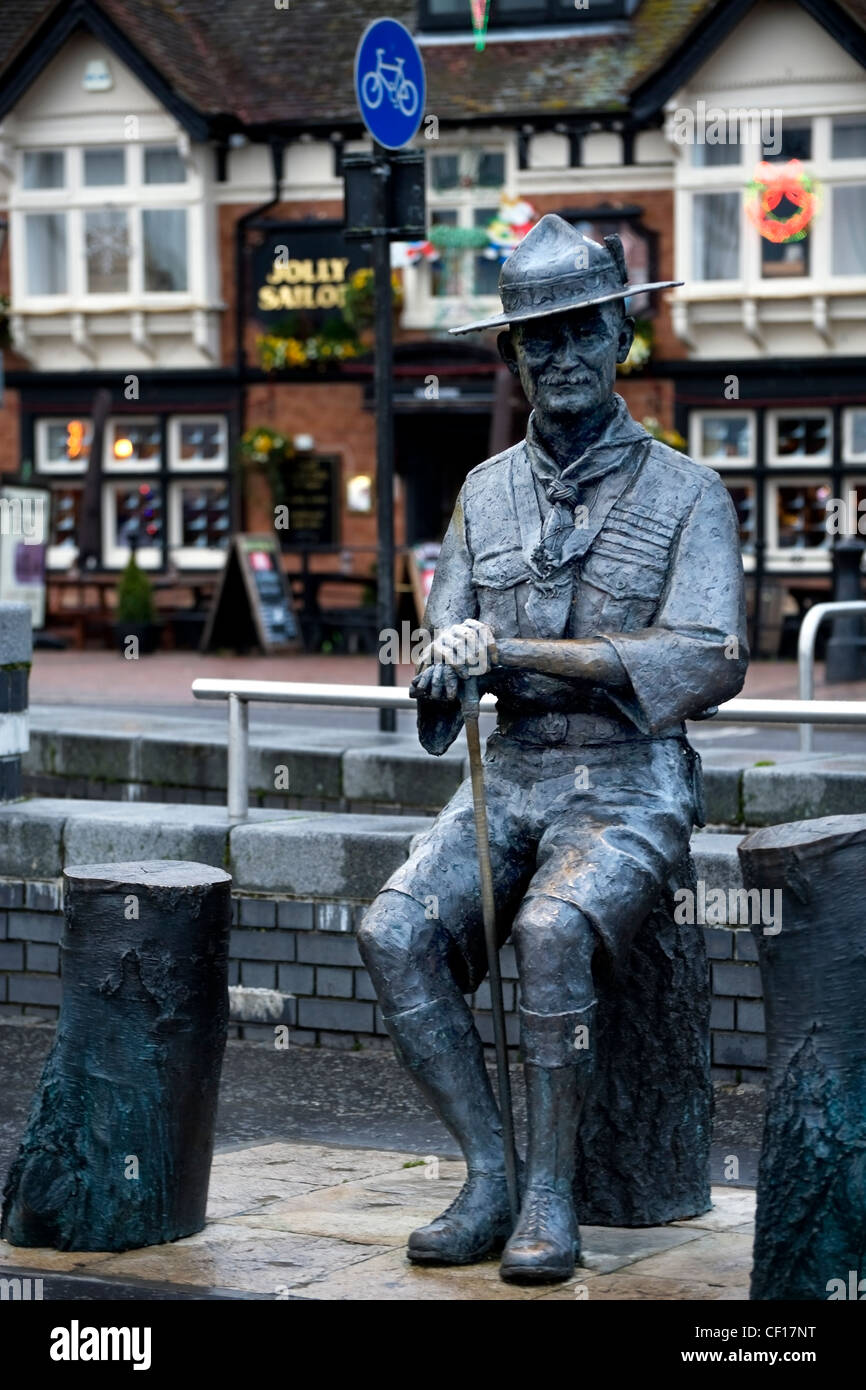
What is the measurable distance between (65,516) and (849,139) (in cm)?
1000

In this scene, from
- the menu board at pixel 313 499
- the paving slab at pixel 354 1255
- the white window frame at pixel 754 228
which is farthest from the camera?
the menu board at pixel 313 499

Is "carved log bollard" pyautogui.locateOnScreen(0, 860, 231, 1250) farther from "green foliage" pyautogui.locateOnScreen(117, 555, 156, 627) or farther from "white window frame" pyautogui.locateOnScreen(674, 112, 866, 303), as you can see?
"white window frame" pyautogui.locateOnScreen(674, 112, 866, 303)

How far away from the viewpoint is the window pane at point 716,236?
2656 cm

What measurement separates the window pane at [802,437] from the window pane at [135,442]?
7236 mm

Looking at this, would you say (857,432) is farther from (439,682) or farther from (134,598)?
(439,682)

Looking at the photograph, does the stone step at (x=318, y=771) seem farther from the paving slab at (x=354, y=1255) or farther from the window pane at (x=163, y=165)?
the window pane at (x=163, y=165)

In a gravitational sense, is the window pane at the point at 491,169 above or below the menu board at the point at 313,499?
above

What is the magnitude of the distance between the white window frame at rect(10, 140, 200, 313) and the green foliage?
156 inches

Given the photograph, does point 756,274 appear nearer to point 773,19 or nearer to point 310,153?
point 773,19

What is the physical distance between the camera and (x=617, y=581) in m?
5.46

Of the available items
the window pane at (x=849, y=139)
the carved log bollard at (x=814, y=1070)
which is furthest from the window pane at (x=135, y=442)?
the carved log bollard at (x=814, y=1070)

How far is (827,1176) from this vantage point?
4.65 metres
